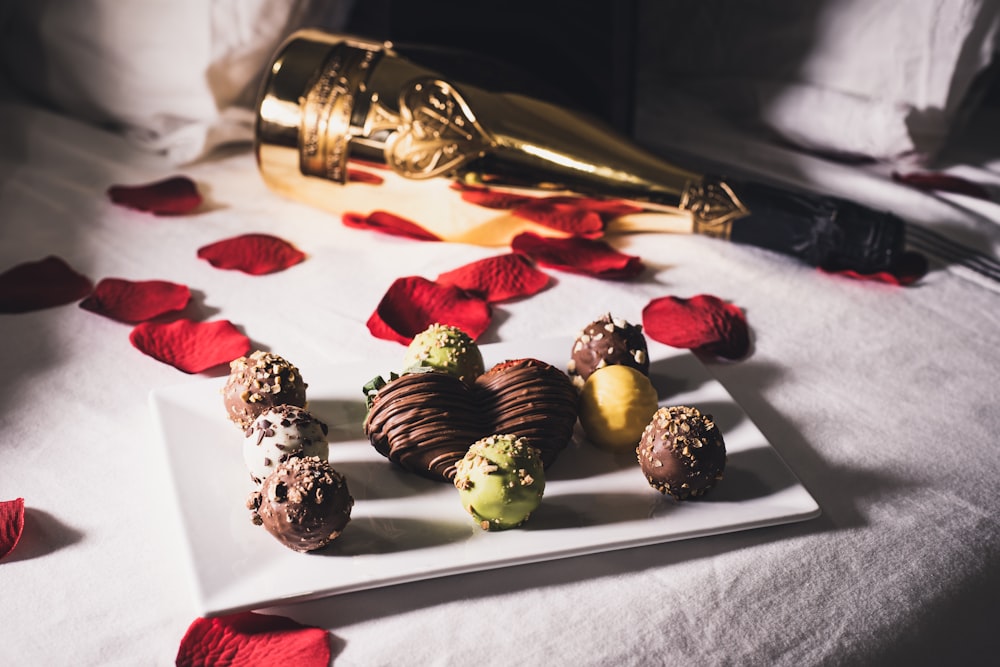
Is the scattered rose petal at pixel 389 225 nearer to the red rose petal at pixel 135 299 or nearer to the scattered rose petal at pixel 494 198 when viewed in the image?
the scattered rose petal at pixel 494 198

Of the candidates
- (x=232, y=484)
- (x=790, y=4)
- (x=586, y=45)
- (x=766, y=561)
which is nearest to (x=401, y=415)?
(x=232, y=484)

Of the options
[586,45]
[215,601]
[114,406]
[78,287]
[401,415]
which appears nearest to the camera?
[215,601]

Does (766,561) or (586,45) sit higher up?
(586,45)

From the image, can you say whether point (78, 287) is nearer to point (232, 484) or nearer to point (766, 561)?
point (232, 484)

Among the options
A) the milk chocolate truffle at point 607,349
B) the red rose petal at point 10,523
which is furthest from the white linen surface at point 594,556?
the milk chocolate truffle at point 607,349

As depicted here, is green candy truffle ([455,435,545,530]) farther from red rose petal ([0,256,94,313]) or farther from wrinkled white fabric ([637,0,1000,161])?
wrinkled white fabric ([637,0,1000,161])

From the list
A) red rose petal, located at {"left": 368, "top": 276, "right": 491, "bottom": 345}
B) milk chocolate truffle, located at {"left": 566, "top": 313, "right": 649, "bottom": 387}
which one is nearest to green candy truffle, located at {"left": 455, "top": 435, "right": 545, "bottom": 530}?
milk chocolate truffle, located at {"left": 566, "top": 313, "right": 649, "bottom": 387}
